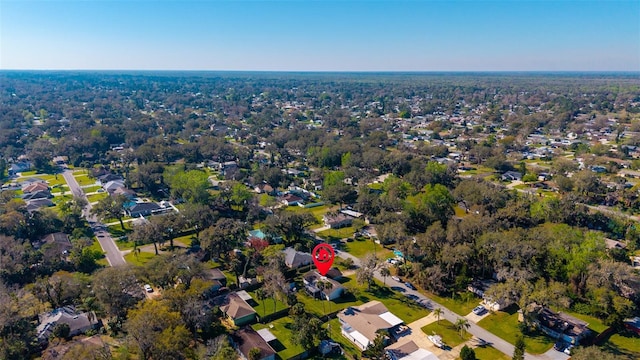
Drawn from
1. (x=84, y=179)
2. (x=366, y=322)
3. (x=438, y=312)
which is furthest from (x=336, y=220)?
(x=84, y=179)

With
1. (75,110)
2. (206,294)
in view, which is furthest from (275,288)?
(75,110)

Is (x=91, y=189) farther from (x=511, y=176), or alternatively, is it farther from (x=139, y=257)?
(x=511, y=176)

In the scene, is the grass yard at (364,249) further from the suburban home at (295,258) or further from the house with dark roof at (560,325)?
the house with dark roof at (560,325)

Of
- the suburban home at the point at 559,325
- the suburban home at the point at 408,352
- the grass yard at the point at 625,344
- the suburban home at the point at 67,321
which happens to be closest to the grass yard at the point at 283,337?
the suburban home at the point at 408,352

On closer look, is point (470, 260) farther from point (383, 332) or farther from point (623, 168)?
point (623, 168)

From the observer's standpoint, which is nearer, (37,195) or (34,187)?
(37,195)

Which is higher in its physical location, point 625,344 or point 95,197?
point 95,197
